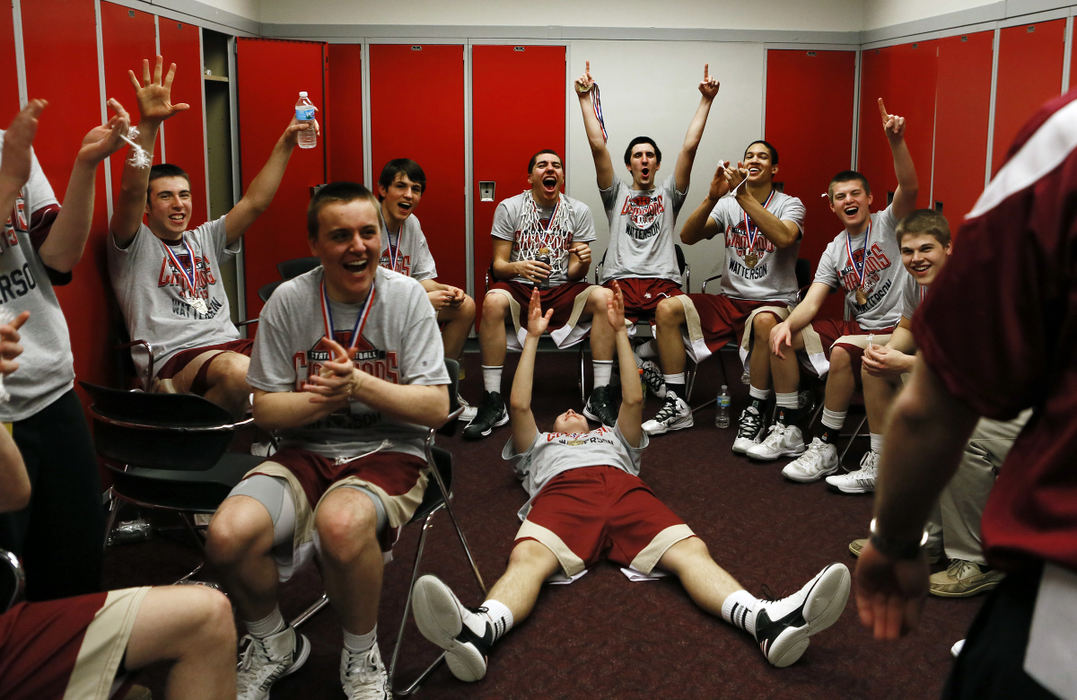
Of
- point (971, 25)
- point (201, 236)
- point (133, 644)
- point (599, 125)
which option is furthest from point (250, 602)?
point (971, 25)

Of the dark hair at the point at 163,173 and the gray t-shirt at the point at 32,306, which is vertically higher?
the dark hair at the point at 163,173

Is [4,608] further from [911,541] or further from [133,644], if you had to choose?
[911,541]

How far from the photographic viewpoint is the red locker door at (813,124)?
6434 millimetres

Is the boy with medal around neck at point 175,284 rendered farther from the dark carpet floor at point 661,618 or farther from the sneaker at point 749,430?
the sneaker at point 749,430

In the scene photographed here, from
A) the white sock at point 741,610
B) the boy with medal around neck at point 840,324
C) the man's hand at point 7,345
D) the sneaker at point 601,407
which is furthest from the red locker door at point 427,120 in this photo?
the man's hand at point 7,345

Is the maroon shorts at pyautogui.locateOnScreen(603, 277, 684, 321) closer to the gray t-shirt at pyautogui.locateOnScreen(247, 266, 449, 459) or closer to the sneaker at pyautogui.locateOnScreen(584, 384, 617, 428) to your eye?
the sneaker at pyautogui.locateOnScreen(584, 384, 617, 428)

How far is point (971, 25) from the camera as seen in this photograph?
5020 mm

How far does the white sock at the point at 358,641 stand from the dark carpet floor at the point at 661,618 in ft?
0.63

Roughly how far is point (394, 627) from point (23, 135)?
161 cm

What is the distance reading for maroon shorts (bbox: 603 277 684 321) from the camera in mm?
4961

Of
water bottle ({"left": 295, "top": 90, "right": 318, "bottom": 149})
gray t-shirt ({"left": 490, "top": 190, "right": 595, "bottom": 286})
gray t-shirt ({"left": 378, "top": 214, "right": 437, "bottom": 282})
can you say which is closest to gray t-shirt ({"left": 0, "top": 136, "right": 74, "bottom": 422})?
water bottle ({"left": 295, "top": 90, "right": 318, "bottom": 149})

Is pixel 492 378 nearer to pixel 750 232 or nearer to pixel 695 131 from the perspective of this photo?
pixel 750 232

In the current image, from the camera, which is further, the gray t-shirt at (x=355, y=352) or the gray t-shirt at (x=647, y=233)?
the gray t-shirt at (x=647, y=233)

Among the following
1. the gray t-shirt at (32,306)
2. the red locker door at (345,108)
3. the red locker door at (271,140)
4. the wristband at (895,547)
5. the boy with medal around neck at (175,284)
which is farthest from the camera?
the red locker door at (345,108)
